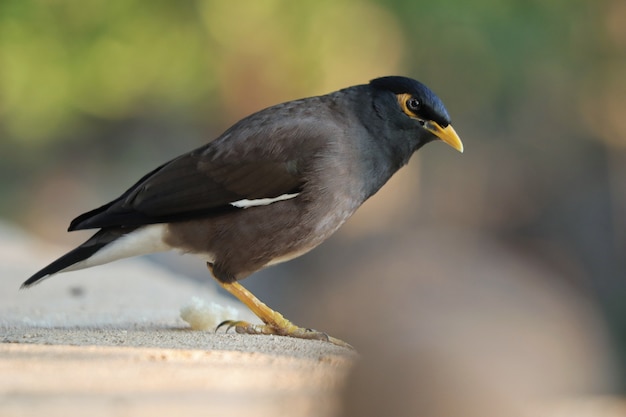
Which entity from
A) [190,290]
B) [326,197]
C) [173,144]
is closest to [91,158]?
[173,144]

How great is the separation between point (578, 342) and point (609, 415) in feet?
1.87

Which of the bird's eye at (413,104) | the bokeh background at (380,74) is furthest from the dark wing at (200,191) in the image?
the bokeh background at (380,74)

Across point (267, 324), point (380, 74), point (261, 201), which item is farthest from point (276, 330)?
point (380, 74)

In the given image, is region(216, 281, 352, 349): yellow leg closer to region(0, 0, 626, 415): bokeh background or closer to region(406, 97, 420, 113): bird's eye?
region(406, 97, 420, 113): bird's eye

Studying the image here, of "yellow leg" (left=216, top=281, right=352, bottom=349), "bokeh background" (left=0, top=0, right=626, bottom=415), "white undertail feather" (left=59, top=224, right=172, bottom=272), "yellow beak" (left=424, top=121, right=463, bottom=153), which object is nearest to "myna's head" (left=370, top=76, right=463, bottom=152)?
"yellow beak" (left=424, top=121, right=463, bottom=153)

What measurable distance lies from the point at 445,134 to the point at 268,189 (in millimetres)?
755

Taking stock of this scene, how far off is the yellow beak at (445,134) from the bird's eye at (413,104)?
0.25ft

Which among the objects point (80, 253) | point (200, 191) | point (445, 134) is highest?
point (445, 134)

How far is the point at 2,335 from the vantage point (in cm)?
335

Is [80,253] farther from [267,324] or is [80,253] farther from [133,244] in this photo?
[267,324]

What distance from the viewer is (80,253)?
3.83 m

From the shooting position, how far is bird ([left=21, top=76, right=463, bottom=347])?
369 cm

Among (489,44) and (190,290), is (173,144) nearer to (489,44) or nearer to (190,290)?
(489,44)

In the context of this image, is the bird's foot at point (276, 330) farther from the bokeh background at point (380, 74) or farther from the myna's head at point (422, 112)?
the bokeh background at point (380, 74)
